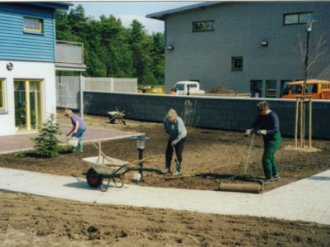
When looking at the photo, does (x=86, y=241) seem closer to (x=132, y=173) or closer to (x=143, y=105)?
(x=132, y=173)

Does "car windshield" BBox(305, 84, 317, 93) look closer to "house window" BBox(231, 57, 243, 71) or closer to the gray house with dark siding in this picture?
the gray house with dark siding

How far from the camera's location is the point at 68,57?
21.2 metres

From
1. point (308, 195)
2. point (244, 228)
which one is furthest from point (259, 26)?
point (244, 228)

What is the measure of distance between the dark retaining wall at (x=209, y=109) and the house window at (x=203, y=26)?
423 inches

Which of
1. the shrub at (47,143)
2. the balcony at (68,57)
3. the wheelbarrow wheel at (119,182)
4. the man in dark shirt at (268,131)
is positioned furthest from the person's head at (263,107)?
the balcony at (68,57)

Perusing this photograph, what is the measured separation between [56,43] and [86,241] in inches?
642

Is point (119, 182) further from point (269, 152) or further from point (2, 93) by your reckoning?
point (2, 93)

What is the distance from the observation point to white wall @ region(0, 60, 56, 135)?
18.1m

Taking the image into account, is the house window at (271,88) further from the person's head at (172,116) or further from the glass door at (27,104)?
the person's head at (172,116)

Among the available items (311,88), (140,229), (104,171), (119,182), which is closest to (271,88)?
(311,88)

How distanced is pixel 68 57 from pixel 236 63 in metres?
15.2

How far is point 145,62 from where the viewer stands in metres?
84.6

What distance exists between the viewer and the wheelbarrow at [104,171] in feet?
29.4

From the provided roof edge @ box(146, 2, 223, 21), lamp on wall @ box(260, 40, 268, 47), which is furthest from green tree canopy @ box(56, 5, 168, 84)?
lamp on wall @ box(260, 40, 268, 47)
